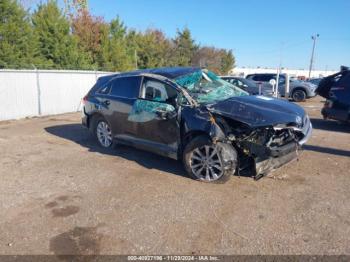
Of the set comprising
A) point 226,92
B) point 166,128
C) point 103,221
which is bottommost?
point 103,221

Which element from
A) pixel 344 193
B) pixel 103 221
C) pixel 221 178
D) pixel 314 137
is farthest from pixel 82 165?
pixel 314 137

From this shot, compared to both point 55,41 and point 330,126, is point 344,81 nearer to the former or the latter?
point 330,126

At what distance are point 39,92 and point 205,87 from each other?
944 cm

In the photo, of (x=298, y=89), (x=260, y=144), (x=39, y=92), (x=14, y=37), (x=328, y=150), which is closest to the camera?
(x=260, y=144)

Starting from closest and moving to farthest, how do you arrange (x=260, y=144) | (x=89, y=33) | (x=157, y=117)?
(x=260, y=144) → (x=157, y=117) → (x=89, y=33)

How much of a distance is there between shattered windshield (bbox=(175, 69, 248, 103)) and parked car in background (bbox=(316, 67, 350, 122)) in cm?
425

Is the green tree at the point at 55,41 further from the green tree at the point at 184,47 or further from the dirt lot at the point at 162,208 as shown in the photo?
the green tree at the point at 184,47

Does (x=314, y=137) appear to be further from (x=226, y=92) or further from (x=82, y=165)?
(x=82, y=165)

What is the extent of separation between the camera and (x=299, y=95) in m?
17.8

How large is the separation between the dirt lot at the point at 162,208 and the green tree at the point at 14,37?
1091 cm

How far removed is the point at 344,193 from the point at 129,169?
3478 millimetres

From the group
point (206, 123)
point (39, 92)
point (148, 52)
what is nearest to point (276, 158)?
point (206, 123)

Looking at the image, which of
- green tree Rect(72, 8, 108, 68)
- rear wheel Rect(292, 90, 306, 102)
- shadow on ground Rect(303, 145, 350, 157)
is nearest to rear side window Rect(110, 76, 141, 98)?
shadow on ground Rect(303, 145, 350, 157)

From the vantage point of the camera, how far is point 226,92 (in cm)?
570
